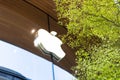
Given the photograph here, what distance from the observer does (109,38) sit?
13.1 feet

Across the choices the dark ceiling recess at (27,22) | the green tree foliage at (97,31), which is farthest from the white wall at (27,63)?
the green tree foliage at (97,31)

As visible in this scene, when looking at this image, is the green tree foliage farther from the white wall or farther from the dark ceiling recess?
the dark ceiling recess

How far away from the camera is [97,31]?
3.96 metres

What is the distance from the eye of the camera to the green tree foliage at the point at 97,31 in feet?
12.2

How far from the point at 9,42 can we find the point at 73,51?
4.71ft

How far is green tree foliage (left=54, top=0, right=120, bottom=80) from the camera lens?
3.73 m

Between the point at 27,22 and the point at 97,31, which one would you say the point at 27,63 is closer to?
the point at 27,22

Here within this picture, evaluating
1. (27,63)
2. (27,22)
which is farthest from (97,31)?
(27,22)

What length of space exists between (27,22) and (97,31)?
87.8 inches

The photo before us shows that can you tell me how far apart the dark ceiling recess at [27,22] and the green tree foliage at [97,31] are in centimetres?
86

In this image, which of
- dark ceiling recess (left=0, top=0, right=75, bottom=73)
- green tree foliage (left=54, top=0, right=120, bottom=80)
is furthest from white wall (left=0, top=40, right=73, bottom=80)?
green tree foliage (left=54, top=0, right=120, bottom=80)

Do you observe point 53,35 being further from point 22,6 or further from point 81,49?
point 22,6

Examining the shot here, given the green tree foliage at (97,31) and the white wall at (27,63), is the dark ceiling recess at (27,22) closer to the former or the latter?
the white wall at (27,63)

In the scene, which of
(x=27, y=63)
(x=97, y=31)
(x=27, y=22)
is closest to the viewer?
(x=97, y=31)
